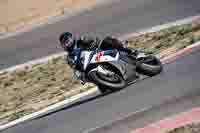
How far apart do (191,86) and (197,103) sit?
1.00 meters

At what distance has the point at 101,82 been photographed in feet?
41.5

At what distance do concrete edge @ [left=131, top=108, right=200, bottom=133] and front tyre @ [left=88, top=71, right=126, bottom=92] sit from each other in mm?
2108

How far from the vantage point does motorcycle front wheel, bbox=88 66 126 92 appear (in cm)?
1270

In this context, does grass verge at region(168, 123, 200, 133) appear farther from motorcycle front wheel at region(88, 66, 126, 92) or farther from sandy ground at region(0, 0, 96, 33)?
sandy ground at region(0, 0, 96, 33)

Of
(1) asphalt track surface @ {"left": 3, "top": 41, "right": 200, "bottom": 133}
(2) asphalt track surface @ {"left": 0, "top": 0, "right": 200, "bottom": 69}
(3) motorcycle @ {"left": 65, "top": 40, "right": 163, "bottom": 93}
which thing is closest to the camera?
(1) asphalt track surface @ {"left": 3, "top": 41, "right": 200, "bottom": 133}

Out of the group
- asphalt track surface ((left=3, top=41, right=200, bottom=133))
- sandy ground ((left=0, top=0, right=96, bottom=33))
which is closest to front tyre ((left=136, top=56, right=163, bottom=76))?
asphalt track surface ((left=3, top=41, right=200, bottom=133))


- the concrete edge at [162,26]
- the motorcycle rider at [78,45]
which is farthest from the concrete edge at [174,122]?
the concrete edge at [162,26]

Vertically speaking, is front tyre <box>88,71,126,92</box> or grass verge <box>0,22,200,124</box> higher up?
front tyre <box>88,71,126,92</box>

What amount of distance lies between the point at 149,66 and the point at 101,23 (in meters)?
10.1

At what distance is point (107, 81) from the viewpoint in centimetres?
1273

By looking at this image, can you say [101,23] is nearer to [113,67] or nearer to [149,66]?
[149,66]

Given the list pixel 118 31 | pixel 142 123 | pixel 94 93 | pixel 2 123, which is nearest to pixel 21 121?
pixel 2 123

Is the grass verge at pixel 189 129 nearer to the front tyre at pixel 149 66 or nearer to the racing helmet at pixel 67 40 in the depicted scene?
the front tyre at pixel 149 66

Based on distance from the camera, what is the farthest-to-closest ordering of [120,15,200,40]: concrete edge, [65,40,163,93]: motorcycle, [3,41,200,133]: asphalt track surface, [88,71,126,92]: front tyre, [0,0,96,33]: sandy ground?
1. [0,0,96,33]: sandy ground
2. [120,15,200,40]: concrete edge
3. [65,40,163,93]: motorcycle
4. [88,71,126,92]: front tyre
5. [3,41,200,133]: asphalt track surface
